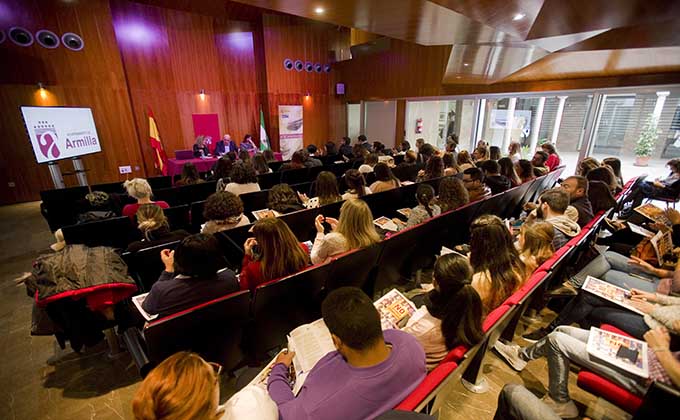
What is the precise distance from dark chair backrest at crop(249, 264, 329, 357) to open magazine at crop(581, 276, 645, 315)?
77.0 inches

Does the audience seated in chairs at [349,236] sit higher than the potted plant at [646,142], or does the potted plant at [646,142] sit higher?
the potted plant at [646,142]

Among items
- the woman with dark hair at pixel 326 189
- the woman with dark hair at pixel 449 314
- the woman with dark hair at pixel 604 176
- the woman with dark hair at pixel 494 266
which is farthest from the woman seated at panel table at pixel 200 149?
the woman with dark hair at pixel 604 176

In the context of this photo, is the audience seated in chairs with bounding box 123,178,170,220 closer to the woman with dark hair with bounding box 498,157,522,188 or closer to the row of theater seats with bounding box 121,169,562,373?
the row of theater seats with bounding box 121,169,562,373

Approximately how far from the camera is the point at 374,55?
10539 mm

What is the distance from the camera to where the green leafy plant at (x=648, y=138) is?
577 cm

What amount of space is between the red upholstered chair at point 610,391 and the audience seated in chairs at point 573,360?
0.12 feet

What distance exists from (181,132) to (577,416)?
34.3 ft

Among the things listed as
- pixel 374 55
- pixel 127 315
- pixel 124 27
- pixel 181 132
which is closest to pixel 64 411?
pixel 127 315

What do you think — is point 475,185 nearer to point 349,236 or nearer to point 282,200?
point 349,236

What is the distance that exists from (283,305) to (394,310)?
30.6 inches

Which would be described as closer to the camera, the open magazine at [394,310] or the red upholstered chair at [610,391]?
the red upholstered chair at [610,391]

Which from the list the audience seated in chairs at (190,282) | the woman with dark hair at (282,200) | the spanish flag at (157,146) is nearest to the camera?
the audience seated in chairs at (190,282)

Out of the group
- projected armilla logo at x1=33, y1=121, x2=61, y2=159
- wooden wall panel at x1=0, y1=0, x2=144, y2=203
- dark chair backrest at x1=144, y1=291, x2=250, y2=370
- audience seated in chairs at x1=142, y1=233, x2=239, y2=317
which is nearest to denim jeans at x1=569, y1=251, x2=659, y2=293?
dark chair backrest at x1=144, y1=291, x2=250, y2=370

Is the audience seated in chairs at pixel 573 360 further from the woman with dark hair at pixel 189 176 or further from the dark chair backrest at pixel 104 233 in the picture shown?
the woman with dark hair at pixel 189 176
